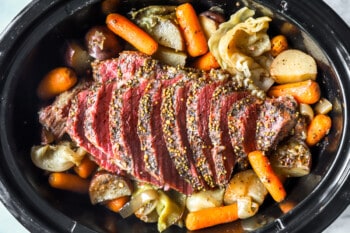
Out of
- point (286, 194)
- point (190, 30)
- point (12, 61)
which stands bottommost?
point (286, 194)

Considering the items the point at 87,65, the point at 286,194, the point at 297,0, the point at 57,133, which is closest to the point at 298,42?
the point at 297,0

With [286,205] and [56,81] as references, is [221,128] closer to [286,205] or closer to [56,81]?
[286,205]

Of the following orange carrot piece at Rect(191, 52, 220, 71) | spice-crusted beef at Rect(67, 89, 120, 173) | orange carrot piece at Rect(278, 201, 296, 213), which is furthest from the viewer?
orange carrot piece at Rect(191, 52, 220, 71)

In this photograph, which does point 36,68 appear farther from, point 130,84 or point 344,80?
point 344,80

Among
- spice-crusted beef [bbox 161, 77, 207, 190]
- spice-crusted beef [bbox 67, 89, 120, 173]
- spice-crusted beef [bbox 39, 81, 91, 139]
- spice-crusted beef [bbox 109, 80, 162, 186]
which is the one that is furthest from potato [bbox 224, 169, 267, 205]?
spice-crusted beef [bbox 39, 81, 91, 139]

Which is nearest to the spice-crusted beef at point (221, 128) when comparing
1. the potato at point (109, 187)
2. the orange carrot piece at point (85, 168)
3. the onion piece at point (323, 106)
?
the onion piece at point (323, 106)

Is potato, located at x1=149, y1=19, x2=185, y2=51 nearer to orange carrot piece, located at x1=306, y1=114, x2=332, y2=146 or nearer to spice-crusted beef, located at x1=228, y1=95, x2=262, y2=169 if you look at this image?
spice-crusted beef, located at x1=228, y1=95, x2=262, y2=169
